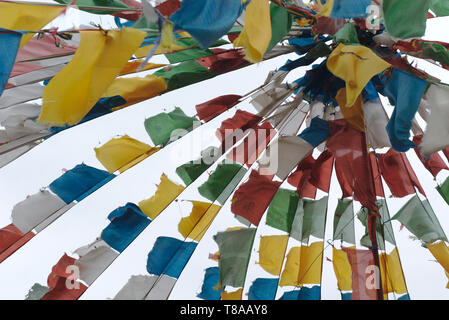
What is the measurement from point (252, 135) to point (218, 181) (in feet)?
1.15

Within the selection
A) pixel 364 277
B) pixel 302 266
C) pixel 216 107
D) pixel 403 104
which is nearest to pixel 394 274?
pixel 302 266

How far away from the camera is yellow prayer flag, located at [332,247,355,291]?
11.2 ft

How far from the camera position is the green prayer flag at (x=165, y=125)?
2.95 m

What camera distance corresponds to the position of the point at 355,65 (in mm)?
2209

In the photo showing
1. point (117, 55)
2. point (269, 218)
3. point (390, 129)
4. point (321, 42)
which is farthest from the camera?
point (269, 218)

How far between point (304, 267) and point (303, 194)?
1.65ft

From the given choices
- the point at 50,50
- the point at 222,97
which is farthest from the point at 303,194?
the point at 50,50

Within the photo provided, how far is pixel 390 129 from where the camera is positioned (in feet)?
7.80

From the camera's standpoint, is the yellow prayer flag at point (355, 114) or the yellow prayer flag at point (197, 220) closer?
the yellow prayer flag at point (355, 114)

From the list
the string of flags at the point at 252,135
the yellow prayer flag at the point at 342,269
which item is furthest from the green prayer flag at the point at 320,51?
the yellow prayer flag at the point at 342,269

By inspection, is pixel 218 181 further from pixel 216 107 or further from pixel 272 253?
pixel 272 253

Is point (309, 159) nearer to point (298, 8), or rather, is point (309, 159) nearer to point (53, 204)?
point (298, 8)

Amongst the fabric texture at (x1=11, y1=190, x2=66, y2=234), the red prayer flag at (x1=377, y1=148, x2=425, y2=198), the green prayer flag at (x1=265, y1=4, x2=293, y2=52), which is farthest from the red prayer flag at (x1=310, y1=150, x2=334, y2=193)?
the fabric texture at (x1=11, y1=190, x2=66, y2=234)

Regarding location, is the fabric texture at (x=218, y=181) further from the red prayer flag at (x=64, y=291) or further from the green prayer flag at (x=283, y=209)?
the red prayer flag at (x=64, y=291)
